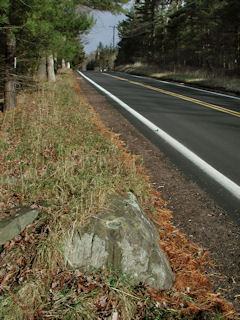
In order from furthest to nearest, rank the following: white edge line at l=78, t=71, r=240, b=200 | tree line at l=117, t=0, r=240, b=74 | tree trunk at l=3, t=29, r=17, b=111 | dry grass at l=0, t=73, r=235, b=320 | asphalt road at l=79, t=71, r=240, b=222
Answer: tree line at l=117, t=0, r=240, b=74
tree trunk at l=3, t=29, r=17, b=111
asphalt road at l=79, t=71, r=240, b=222
white edge line at l=78, t=71, r=240, b=200
dry grass at l=0, t=73, r=235, b=320

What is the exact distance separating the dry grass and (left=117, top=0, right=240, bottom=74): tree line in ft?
38.4

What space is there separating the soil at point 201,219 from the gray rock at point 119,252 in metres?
0.51

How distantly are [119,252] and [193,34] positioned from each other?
31.4m

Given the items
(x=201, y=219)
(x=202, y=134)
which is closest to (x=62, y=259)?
(x=201, y=219)

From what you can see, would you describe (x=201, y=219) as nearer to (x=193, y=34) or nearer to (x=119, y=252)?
(x=119, y=252)

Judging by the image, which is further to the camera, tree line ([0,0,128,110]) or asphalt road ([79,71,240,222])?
tree line ([0,0,128,110])

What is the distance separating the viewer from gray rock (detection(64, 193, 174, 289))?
2309 mm

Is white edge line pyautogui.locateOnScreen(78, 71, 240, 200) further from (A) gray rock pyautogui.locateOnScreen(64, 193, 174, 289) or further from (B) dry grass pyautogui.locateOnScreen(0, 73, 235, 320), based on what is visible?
(A) gray rock pyautogui.locateOnScreen(64, 193, 174, 289)

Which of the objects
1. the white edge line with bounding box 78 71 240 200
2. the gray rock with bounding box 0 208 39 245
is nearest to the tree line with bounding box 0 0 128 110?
the white edge line with bounding box 78 71 240 200

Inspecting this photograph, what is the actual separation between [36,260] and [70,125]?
3.75 m

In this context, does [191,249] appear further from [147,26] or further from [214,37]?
[147,26]

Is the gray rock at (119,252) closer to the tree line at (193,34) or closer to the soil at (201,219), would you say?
the soil at (201,219)

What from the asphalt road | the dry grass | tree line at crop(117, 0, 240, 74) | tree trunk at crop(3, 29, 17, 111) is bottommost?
the dry grass

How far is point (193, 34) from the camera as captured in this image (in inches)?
1133
